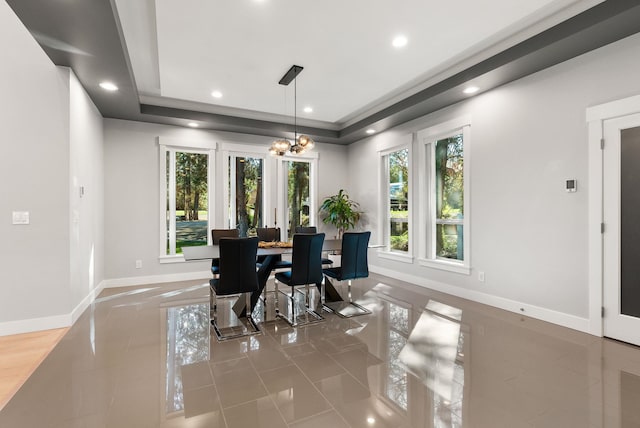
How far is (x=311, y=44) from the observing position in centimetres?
342

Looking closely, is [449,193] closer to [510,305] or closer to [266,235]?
[510,305]

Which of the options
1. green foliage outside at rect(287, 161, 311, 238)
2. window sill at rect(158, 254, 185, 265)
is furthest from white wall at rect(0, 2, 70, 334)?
green foliage outside at rect(287, 161, 311, 238)

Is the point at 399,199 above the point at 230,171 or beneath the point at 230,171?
beneath

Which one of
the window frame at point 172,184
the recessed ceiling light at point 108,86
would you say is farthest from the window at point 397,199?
the recessed ceiling light at point 108,86

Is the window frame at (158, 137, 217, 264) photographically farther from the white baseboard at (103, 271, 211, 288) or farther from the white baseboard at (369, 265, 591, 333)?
the white baseboard at (369, 265, 591, 333)

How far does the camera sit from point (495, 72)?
11.7ft

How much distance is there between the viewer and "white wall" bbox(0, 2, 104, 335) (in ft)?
10.6

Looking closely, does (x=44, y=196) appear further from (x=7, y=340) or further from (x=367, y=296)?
(x=367, y=296)

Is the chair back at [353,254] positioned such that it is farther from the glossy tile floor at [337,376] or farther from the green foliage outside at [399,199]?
the green foliage outside at [399,199]

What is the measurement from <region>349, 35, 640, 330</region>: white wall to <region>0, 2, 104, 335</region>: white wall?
4883 millimetres

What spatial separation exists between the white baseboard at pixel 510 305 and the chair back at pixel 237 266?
2.97 meters

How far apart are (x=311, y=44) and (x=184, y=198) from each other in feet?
11.9

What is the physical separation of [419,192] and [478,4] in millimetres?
2875

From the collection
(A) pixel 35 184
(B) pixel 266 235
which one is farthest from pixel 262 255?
(A) pixel 35 184
